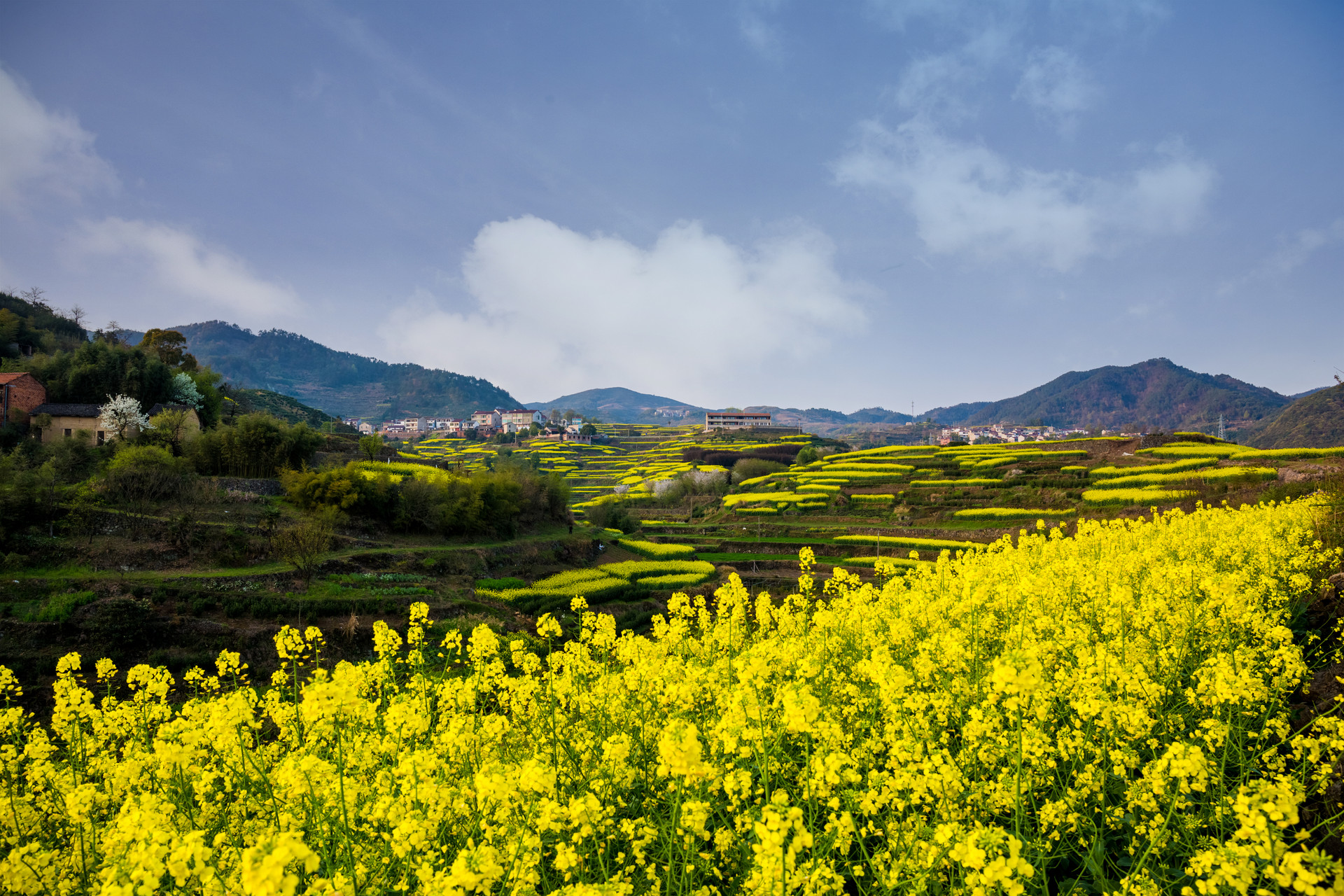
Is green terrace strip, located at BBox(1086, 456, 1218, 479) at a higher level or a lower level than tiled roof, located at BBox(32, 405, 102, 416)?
lower

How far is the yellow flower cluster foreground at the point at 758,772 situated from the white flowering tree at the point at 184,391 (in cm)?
4490

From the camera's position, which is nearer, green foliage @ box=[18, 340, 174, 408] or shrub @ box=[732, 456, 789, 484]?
green foliage @ box=[18, 340, 174, 408]

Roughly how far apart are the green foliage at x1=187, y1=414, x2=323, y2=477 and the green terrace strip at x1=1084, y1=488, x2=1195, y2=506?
1932 inches

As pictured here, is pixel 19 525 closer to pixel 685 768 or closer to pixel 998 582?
pixel 685 768

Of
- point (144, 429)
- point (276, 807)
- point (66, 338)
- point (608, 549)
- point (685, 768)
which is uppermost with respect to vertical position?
point (66, 338)

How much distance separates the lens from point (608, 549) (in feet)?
131

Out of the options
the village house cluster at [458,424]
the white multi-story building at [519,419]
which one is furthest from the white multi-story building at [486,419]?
the white multi-story building at [519,419]

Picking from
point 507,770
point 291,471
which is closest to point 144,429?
point 291,471

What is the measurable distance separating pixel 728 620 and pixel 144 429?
4057cm

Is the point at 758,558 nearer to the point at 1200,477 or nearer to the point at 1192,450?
the point at 1200,477

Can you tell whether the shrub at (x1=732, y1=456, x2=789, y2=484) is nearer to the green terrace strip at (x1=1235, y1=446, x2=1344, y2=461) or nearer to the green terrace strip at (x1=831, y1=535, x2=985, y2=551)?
the green terrace strip at (x1=831, y1=535, x2=985, y2=551)

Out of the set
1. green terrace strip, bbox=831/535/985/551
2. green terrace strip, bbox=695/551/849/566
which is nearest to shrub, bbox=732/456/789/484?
green terrace strip, bbox=831/535/985/551

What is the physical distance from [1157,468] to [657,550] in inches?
1409

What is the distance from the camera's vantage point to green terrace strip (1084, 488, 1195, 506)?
32812 millimetres
